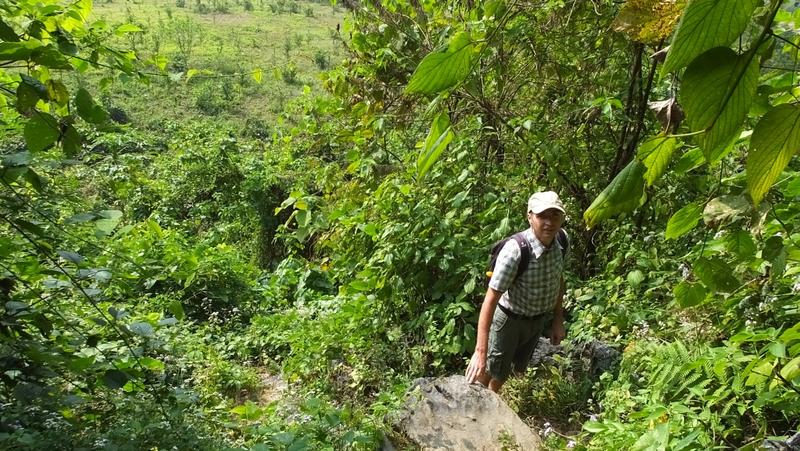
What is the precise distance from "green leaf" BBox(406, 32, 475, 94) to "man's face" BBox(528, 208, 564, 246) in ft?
8.65

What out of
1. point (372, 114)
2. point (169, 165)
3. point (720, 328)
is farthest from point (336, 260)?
point (169, 165)

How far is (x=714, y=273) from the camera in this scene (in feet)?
2.44

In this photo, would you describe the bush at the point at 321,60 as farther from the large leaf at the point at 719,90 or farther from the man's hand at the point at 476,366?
the large leaf at the point at 719,90

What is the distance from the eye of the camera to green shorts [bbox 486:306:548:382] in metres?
3.28

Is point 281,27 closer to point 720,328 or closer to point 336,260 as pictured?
point 336,260

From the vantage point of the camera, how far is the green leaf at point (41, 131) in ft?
3.29

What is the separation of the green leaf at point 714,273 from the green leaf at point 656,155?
0.36 metres

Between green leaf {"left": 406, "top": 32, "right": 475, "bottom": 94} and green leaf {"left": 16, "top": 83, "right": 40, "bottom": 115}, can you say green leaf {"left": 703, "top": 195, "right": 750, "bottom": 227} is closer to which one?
green leaf {"left": 406, "top": 32, "right": 475, "bottom": 94}

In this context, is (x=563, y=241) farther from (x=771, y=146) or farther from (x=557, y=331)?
(x=771, y=146)

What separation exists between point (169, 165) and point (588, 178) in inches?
331

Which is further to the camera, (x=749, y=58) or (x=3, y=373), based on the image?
(x=3, y=373)

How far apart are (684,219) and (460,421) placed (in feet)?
9.31

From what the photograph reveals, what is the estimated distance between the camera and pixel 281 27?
111 ft

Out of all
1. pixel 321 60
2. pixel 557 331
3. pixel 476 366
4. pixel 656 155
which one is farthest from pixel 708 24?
pixel 321 60
